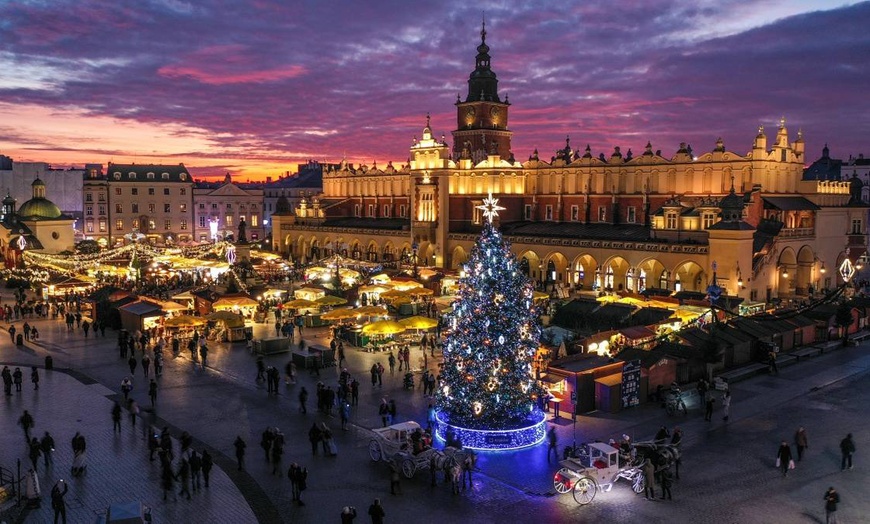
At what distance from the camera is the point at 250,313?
150 ft

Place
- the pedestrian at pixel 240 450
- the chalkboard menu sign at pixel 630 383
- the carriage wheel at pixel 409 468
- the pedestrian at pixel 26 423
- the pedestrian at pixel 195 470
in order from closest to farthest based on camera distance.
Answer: the pedestrian at pixel 195 470 → the carriage wheel at pixel 409 468 → the pedestrian at pixel 240 450 → the pedestrian at pixel 26 423 → the chalkboard menu sign at pixel 630 383

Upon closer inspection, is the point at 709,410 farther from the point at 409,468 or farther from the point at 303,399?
the point at 303,399

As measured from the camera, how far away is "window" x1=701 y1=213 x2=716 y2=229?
163 feet

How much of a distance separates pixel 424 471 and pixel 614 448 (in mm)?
5153

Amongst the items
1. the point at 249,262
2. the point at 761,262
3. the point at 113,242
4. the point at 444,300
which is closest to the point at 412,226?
the point at 249,262

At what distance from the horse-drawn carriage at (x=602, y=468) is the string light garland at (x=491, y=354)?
268cm

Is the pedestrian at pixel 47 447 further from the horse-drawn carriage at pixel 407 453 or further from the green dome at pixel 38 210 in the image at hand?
the green dome at pixel 38 210

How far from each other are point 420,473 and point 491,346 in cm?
412

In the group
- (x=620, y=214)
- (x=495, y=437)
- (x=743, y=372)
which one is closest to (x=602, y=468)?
(x=495, y=437)

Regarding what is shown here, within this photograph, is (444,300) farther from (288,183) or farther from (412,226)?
(288,183)

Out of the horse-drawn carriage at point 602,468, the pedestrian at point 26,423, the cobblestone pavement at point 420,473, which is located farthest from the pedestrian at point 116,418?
the horse-drawn carriage at point 602,468

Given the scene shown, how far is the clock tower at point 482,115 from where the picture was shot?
7650cm

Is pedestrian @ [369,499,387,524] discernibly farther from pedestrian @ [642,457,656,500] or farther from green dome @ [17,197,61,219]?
green dome @ [17,197,61,219]

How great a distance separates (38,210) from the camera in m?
73.3
